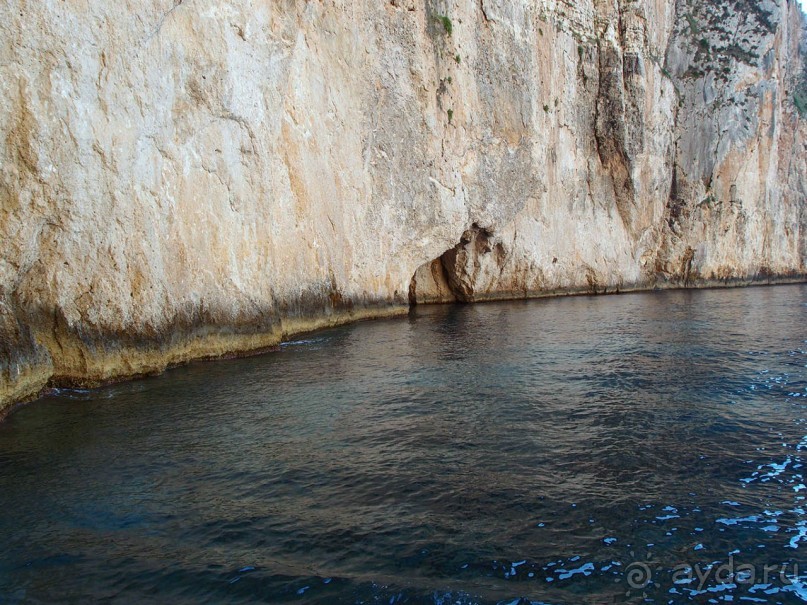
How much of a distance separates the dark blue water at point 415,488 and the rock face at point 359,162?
288cm

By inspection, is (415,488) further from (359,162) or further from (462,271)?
(462,271)

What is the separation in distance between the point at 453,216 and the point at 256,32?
14983 mm

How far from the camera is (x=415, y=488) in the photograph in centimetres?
677

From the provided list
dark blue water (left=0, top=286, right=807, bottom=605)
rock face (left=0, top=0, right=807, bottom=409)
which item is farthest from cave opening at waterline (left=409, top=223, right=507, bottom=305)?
dark blue water (left=0, top=286, right=807, bottom=605)

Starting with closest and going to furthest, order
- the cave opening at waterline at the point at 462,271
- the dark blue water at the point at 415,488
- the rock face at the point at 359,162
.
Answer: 1. the dark blue water at the point at 415,488
2. the rock face at the point at 359,162
3. the cave opening at waterline at the point at 462,271

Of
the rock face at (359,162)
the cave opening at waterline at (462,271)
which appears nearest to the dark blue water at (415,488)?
the rock face at (359,162)

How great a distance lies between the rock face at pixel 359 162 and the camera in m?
11.4

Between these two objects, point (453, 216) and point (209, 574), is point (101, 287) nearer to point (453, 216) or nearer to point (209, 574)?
point (209, 574)

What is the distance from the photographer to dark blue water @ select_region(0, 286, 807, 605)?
495cm

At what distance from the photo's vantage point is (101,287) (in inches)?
479

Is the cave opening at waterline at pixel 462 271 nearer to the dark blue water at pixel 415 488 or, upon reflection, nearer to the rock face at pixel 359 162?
the rock face at pixel 359 162

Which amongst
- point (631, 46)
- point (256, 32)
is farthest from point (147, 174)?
point (631, 46)

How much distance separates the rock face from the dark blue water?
2884mm

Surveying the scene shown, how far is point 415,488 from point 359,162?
19.3 metres
